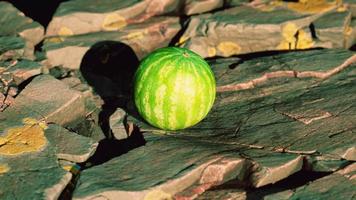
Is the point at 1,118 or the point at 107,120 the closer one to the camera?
the point at 1,118

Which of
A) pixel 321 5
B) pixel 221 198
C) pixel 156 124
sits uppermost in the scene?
pixel 321 5

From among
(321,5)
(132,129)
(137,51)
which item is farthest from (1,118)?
(321,5)

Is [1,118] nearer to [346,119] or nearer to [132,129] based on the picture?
[132,129]

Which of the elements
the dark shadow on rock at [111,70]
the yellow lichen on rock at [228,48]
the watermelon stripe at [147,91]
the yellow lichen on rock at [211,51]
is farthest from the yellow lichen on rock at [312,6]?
the watermelon stripe at [147,91]

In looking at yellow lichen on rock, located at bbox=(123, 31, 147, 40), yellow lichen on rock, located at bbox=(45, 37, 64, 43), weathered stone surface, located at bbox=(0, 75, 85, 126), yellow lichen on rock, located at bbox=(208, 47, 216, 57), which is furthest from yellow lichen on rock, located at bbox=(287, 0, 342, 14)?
weathered stone surface, located at bbox=(0, 75, 85, 126)

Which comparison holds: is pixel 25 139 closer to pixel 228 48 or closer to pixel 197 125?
pixel 197 125

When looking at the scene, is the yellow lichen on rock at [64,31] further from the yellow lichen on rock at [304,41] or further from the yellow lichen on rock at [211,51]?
the yellow lichen on rock at [304,41]

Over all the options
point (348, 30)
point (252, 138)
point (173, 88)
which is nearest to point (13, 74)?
point (173, 88)

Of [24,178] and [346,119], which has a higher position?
[346,119]
